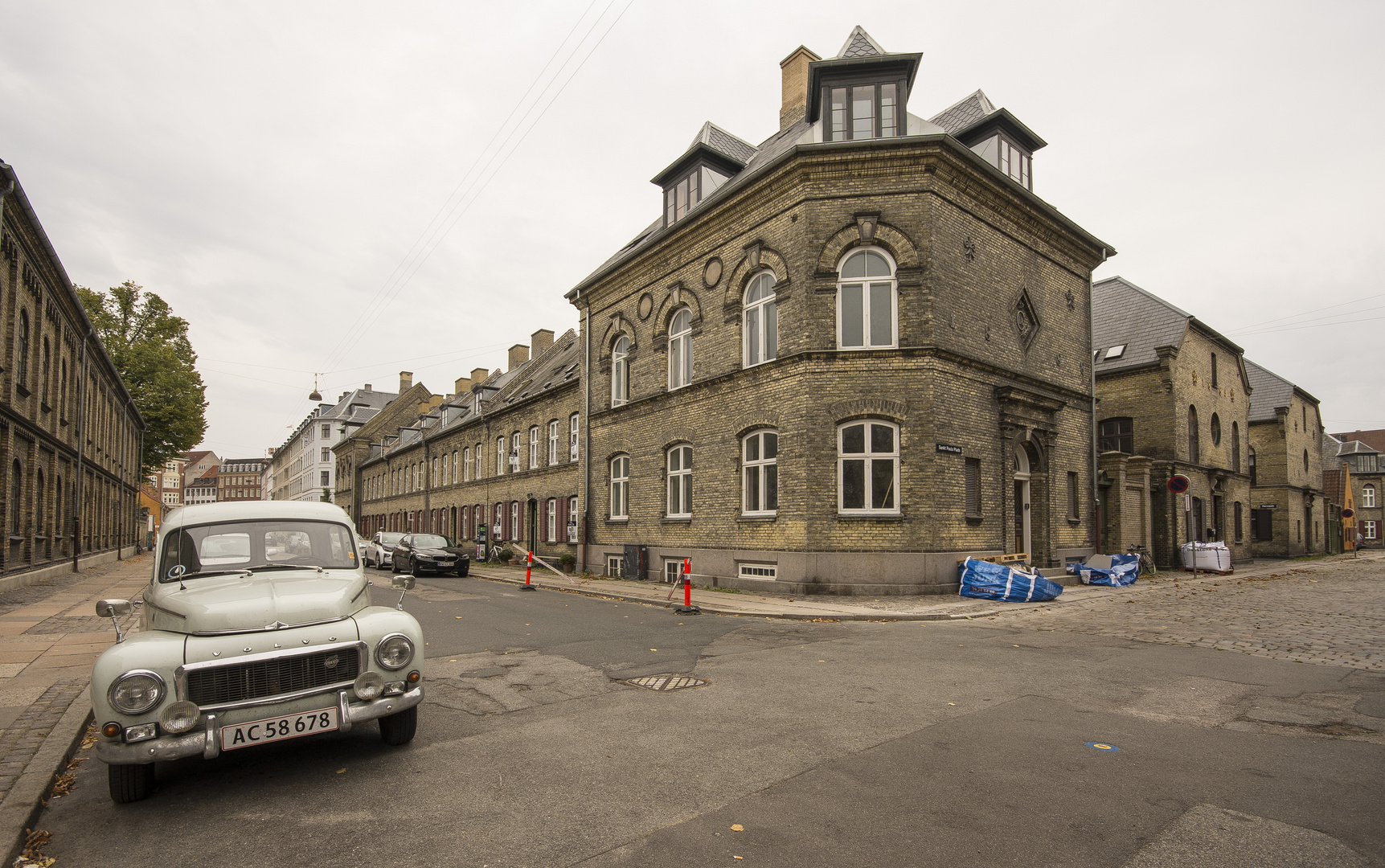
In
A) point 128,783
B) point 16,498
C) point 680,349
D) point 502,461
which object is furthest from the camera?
point 502,461

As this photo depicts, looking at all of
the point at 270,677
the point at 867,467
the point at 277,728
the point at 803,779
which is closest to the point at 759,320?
the point at 867,467

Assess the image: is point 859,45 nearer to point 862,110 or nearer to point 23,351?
point 862,110

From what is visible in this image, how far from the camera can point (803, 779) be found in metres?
4.59

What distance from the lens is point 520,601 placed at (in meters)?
15.2

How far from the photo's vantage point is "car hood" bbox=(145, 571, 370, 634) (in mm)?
4676

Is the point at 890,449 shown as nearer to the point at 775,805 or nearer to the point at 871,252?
the point at 871,252

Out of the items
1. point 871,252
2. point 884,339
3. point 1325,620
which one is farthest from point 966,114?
point 1325,620

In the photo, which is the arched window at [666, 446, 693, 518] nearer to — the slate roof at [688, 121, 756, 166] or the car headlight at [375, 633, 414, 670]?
the slate roof at [688, 121, 756, 166]

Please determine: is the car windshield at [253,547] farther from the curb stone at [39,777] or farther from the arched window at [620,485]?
the arched window at [620,485]

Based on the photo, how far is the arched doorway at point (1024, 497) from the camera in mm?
18531

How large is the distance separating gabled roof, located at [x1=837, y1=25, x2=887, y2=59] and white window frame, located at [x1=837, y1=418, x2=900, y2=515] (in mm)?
9668

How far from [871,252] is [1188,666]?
405 inches

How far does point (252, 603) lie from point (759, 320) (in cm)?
1391

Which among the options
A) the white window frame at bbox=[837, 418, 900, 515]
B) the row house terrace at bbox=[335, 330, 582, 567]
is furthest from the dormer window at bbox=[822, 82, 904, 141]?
the row house terrace at bbox=[335, 330, 582, 567]
